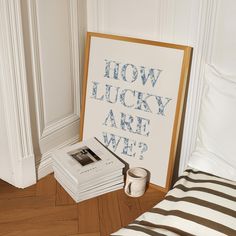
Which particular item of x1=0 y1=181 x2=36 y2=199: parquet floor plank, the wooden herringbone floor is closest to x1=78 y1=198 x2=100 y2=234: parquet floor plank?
the wooden herringbone floor

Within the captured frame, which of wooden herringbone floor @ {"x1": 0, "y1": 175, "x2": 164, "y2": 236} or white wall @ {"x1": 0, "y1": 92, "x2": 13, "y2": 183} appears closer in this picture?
wooden herringbone floor @ {"x1": 0, "y1": 175, "x2": 164, "y2": 236}

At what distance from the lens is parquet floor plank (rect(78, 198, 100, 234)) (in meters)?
1.55

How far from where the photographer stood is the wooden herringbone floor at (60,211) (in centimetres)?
155

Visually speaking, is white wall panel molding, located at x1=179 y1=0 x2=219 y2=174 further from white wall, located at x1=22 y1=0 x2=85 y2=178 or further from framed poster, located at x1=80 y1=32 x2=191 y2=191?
white wall, located at x1=22 y1=0 x2=85 y2=178

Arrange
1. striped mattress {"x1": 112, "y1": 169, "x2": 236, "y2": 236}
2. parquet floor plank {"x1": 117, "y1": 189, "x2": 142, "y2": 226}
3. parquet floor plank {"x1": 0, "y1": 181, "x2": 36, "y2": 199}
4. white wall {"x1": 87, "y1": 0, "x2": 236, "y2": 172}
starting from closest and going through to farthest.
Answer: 1. striped mattress {"x1": 112, "y1": 169, "x2": 236, "y2": 236}
2. white wall {"x1": 87, "y1": 0, "x2": 236, "y2": 172}
3. parquet floor plank {"x1": 117, "y1": 189, "x2": 142, "y2": 226}
4. parquet floor plank {"x1": 0, "y1": 181, "x2": 36, "y2": 199}

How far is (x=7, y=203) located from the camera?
1711 millimetres

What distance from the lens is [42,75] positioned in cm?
174

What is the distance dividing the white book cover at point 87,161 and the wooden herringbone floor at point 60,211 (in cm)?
12

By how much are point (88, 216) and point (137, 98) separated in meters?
0.56

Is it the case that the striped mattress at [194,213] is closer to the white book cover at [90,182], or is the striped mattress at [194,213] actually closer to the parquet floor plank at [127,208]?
the parquet floor plank at [127,208]

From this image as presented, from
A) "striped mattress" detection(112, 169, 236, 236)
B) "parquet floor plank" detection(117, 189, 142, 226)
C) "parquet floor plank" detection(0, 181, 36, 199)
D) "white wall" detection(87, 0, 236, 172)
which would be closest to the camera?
"striped mattress" detection(112, 169, 236, 236)

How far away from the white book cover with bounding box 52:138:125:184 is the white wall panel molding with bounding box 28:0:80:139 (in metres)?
0.14

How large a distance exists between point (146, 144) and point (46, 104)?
510 millimetres

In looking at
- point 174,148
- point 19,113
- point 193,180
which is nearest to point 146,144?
point 174,148
